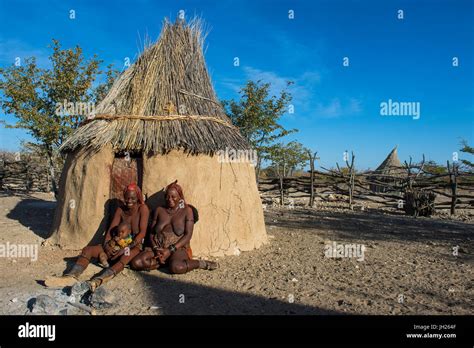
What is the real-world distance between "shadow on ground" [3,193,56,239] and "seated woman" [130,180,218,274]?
2.55 meters

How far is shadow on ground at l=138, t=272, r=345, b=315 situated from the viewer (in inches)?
142

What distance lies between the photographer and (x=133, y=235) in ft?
16.5

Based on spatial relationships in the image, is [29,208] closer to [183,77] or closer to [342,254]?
[183,77]

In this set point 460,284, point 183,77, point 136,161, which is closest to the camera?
point 460,284

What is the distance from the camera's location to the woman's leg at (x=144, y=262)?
4715 mm

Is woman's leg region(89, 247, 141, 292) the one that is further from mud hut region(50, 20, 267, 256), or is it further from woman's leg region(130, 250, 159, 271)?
mud hut region(50, 20, 267, 256)

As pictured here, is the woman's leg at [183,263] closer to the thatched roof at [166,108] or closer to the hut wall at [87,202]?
the hut wall at [87,202]

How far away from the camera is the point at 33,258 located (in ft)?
17.4

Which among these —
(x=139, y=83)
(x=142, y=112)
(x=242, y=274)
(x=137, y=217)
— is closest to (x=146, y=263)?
(x=137, y=217)

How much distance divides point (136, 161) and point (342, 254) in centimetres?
361

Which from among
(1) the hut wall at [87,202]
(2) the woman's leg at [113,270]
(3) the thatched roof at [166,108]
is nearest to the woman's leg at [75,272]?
(2) the woman's leg at [113,270]

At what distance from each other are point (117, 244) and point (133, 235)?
24cm

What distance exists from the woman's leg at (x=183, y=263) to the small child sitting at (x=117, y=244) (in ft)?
2.24
